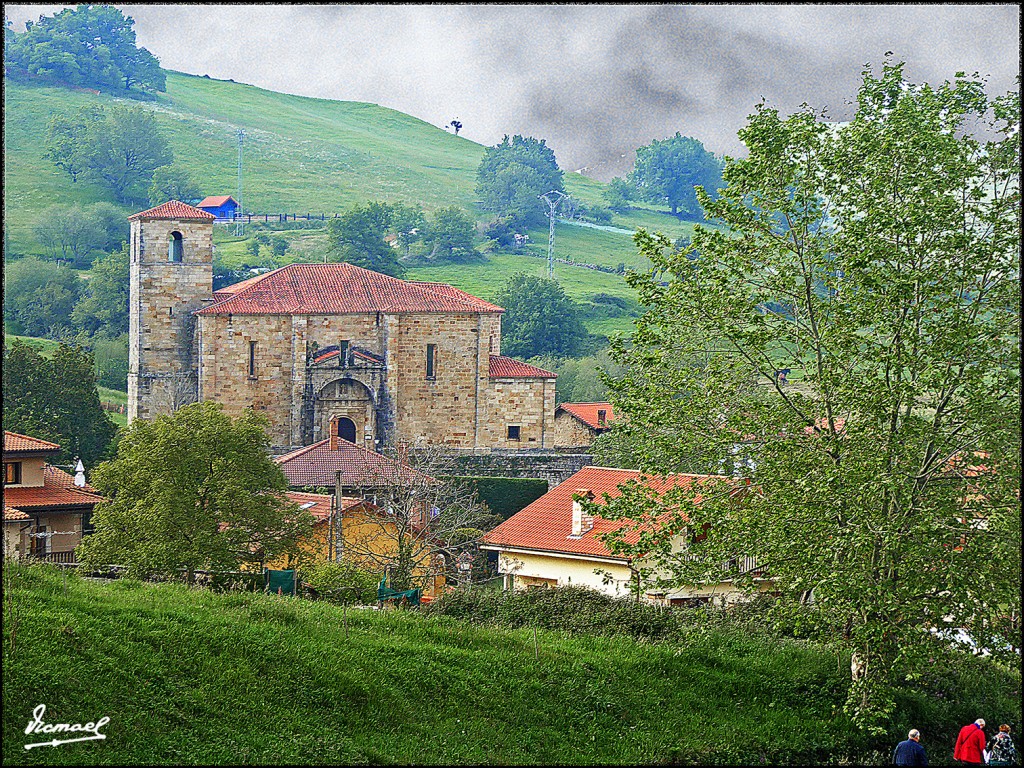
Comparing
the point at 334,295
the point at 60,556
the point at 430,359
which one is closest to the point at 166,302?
the point at 334,295

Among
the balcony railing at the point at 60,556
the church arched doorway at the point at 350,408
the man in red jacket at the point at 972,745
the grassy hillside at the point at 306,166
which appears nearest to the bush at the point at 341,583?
the balcony railing at the point at 60,556

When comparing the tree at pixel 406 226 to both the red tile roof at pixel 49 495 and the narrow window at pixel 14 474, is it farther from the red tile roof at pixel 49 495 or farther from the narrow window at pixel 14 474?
the narrow window at pixel 14 474

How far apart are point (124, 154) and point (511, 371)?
62318 millimetres

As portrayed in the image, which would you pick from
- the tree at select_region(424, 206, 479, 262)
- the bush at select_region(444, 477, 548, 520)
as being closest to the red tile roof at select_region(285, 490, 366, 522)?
the bush at select_region(444, 477, 548, 520)

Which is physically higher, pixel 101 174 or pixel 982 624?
pixel 101 174

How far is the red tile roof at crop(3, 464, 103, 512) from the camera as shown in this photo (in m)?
27.2

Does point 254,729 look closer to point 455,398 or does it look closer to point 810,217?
point 810,217

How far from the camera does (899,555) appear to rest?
1189 centimetres

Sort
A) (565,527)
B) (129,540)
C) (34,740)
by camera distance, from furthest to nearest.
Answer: (565,527) < (129,540) < (34,740)

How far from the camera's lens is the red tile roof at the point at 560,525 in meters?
23.2

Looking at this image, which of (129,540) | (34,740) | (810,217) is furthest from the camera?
(129,540)

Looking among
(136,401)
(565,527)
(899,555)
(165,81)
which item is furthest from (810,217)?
(165,81)

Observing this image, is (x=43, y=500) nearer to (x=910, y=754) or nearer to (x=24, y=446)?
(x=24, y=446)

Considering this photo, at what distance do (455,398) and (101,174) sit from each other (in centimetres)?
6096
